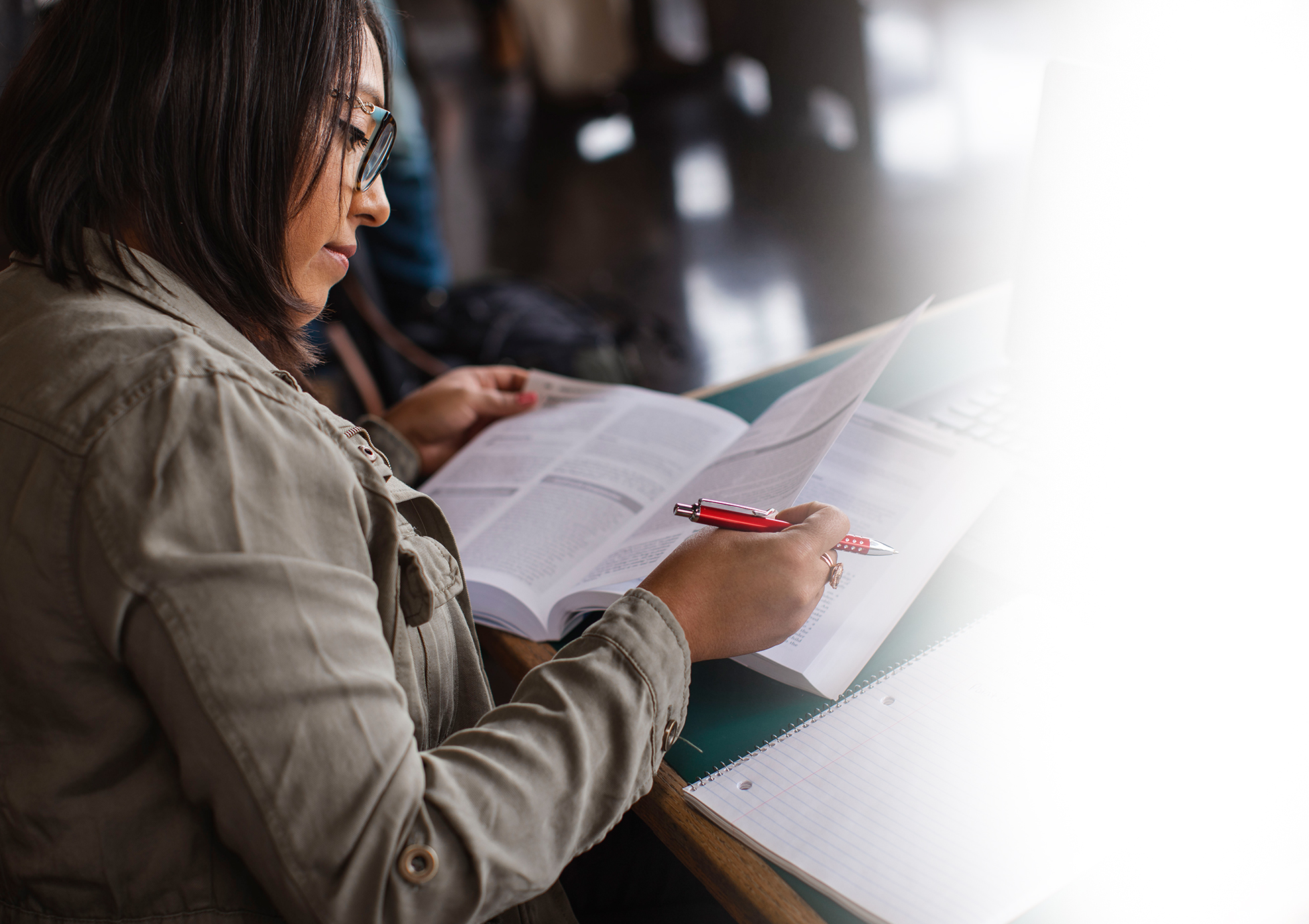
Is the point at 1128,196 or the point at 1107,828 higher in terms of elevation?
the point at 1128,196

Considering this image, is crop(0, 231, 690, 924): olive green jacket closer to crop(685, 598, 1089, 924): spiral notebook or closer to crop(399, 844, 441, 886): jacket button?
crop(399, 844, 441, 886): jacket button

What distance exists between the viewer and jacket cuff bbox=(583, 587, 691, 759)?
642mm

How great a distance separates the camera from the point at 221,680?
0.48 meters

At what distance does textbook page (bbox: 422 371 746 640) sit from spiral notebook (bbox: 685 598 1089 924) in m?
0.28

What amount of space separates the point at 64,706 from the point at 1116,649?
742 mm

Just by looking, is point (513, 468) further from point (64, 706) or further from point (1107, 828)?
point (1107, 828)

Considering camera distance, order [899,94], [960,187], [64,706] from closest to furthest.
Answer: [64,706]
[960,187]
[899,94]

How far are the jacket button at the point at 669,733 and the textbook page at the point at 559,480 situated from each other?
22 cm

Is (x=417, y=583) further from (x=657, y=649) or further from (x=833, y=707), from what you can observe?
(x=833, y=707)

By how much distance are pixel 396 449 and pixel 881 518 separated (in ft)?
2.01

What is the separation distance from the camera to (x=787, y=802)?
65 centimetres

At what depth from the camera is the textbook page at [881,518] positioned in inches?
30.0

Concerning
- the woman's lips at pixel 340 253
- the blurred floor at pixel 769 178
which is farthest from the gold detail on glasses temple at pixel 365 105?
the blurred floor at pixel 769 178

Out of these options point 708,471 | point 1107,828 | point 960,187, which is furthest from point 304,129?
point 960,187
